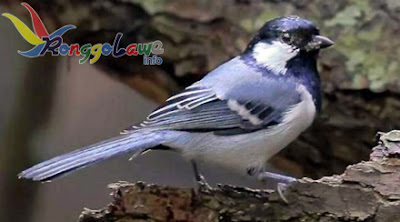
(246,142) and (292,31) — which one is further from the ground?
(292,31)

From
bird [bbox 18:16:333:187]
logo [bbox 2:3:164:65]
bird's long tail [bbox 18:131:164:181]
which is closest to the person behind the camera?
bird's long tail [bbox 18:131:164:181]

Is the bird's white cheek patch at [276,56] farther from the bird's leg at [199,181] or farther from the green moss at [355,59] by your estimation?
the green moss at [355,59]

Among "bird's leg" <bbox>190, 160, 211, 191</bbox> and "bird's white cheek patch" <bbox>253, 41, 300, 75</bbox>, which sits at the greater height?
"bird's white cheek patch" <bbox>253, 41, 300, 75</bbox>

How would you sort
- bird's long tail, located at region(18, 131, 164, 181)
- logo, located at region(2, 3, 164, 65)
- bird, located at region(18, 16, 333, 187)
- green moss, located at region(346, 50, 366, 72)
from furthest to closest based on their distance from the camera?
logo, located at region(2, 3, 164, 65) < green moss, located at region(346, 50, 366, 72) < bird, located at region(18, 16, 333, 187) < bird's long tail, located at region(18, 131, 164, 181)

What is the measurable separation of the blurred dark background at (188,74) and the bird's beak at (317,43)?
13.3 inches

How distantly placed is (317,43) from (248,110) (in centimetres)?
14

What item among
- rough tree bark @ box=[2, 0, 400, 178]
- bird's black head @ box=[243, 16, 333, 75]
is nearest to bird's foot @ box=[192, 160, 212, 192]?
bird's black head @ box=[243, 16, 333, 75]

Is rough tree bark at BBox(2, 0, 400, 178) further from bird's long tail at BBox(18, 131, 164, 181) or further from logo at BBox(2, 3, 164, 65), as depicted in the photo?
bird's long tail at BBox(18, 131, 164, 181)

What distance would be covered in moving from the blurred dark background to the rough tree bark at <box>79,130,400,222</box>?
269mm

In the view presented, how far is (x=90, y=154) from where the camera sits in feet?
3.35

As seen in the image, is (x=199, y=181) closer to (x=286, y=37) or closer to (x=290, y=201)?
(x=290, y=201)

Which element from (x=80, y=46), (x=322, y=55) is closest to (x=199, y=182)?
(x=322, y=55)

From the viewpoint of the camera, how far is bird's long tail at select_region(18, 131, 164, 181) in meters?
0.98

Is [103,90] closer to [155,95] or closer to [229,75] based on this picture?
[155,95]
